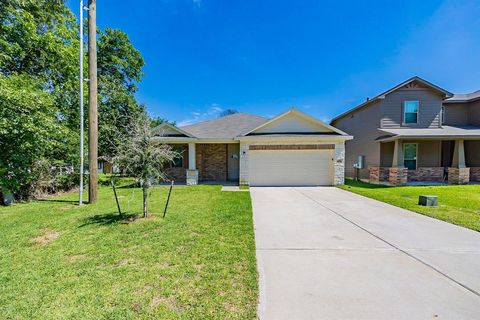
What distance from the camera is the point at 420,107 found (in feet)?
46.9

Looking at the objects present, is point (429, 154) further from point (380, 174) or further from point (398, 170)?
point (398, 170)

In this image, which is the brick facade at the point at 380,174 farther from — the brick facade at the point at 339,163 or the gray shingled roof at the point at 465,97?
the gray shingled roof at the point at 465,97

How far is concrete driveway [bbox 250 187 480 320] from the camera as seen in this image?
2479 millimetres

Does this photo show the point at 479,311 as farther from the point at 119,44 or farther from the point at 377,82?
the point at 119,44

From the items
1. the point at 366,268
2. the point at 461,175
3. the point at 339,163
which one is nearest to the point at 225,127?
the point at 339,163

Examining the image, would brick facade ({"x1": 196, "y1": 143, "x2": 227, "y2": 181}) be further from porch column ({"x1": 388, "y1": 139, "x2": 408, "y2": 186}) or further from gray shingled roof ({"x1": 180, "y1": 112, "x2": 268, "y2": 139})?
porch column ({"x1": 388, "y1": 139, "x2": 408, "y2": 186})

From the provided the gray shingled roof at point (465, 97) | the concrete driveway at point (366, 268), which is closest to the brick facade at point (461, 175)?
the gray shingled roof at point (465, 97)

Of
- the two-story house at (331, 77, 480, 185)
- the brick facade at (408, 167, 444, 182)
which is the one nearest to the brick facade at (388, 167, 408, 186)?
the two-story house at (331, 77, 480, 185)

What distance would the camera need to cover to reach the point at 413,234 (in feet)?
15.7

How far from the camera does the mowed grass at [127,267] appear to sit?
246 cm

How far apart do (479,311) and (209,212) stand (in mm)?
5621

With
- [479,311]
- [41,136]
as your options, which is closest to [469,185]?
[479,311]

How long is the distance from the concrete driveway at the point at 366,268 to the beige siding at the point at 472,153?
13631 mm

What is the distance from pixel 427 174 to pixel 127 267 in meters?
17.0
